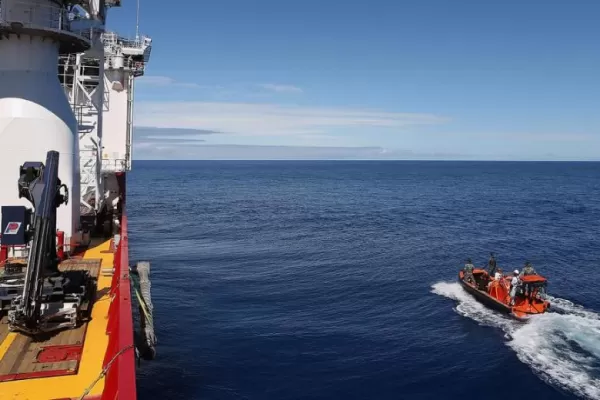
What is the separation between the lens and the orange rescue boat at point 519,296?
28156 mm

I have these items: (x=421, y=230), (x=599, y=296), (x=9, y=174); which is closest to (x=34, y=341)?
(x=9, y=174)

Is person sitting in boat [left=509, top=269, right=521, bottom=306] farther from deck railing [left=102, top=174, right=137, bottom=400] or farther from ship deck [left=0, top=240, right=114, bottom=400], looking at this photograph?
ship deck [left=0, top=240, right=114, bottom=400]

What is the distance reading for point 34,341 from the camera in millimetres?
11875

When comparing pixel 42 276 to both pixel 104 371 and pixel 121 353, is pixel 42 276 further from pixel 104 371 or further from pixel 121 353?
pixel 121 353

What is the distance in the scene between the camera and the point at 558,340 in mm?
24750

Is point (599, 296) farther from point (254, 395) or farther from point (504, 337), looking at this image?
point (254, 395)

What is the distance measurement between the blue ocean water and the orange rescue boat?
2.30 ft

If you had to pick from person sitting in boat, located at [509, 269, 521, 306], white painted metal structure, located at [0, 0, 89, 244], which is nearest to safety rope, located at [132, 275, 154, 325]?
white painted metal structure, located at [0, 0, 89, 244]

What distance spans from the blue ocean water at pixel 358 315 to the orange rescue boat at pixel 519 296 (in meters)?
0.70

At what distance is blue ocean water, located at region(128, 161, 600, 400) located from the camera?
20688mm

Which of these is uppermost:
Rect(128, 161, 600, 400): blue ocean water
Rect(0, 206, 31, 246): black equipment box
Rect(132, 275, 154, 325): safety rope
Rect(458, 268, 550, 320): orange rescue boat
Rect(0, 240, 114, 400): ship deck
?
Rect(0, 206, 31, 246): black equipment box

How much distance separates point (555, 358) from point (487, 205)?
2593 inches

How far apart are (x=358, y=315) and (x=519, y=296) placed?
9443 millimetres

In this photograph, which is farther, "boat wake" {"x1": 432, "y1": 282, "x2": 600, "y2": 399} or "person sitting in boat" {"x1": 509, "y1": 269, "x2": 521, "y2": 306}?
"person sitting in boat" {"x1": 509, "y1": 269, "x2": 521, "y2": 306}
